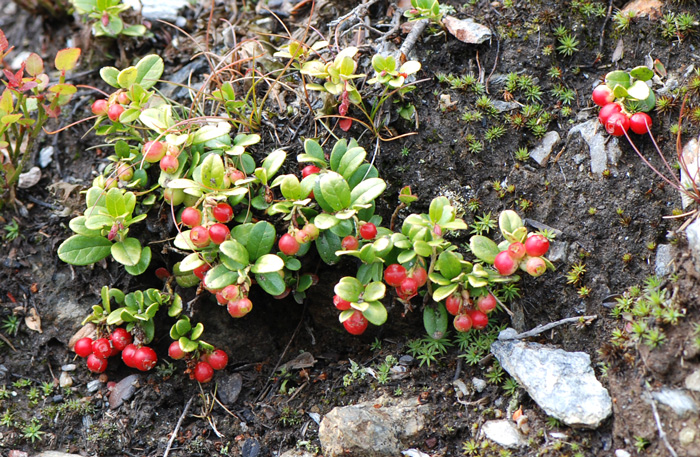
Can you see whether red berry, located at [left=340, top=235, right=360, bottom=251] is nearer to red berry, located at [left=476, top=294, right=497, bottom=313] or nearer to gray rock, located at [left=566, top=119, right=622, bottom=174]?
red berry, located at [left=476, top=294, right=497, bottom=313]

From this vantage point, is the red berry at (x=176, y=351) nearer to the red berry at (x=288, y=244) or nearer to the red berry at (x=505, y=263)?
the red berry at (x=288, y=244)

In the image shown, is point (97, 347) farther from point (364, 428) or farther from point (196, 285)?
point (364, 428)

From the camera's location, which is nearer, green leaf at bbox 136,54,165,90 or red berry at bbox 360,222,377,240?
red berry at bbox 360,222,377,240

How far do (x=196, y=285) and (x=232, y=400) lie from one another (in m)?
0.79

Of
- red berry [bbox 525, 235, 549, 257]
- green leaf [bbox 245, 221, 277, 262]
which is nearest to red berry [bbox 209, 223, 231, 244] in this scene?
green leaf [bbox 245, 221, 277, 262]

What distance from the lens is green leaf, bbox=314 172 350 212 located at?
309cm

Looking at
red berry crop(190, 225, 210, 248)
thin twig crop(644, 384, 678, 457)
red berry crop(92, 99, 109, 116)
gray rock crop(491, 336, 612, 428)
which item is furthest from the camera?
red berry crop(92, 99, 109, 116)

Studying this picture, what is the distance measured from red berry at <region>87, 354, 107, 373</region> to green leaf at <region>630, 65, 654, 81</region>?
374cm

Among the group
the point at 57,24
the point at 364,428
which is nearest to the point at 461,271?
the point at 364,428

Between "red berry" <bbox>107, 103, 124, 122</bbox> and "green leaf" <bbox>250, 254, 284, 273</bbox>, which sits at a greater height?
"red berry" <bbox>107, 103, 124, 122</bbox>

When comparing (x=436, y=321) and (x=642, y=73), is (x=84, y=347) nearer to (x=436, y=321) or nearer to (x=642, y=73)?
(x=436, y=321)

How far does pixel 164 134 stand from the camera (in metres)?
3.42

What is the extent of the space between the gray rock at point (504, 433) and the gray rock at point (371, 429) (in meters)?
0.35

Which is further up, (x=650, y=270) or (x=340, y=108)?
(x=340, y=108)
